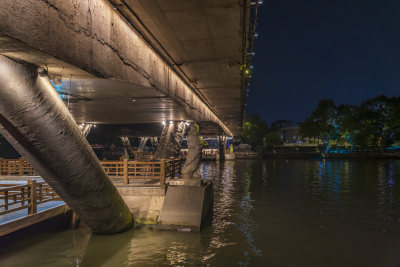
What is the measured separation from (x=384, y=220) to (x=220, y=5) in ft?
38.1

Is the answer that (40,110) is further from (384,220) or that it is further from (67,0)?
(384,220)

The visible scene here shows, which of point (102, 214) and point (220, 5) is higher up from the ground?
point (220, 5)

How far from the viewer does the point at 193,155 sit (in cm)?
1300

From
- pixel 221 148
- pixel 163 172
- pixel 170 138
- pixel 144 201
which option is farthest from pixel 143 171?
pixel 221 148

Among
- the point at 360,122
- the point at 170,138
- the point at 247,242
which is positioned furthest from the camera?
the point at 360,122

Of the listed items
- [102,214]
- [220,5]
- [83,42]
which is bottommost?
[102,214]

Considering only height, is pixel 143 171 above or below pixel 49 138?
below

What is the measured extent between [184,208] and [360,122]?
62275 mm

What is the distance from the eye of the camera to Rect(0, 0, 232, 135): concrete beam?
4.14 m

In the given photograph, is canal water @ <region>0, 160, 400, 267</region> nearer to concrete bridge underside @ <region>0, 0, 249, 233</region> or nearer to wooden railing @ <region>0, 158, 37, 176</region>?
concrete bridge underside @ <region>0, 0, 249, 233</region>

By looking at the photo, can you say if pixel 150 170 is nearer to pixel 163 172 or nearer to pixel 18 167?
pixel 163 172

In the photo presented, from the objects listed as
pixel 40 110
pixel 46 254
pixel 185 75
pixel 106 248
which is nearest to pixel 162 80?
pixel 185 75

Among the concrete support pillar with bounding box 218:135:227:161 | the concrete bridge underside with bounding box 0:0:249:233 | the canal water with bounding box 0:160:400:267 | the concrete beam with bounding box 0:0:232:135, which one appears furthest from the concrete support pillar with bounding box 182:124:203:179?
the concrete support pillar with bounding box 218:135:227:161

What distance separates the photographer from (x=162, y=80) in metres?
9.84
